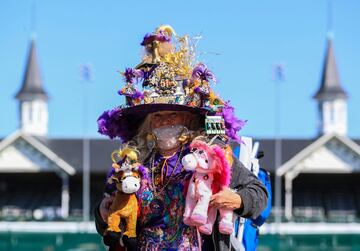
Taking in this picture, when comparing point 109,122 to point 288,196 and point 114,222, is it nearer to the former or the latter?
point 114,222

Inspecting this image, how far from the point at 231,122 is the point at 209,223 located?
0.61 meters

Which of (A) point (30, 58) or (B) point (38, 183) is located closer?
(B) point (38, 183)

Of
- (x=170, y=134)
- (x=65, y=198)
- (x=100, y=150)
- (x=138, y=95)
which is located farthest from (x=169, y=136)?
(x=100, y=150)

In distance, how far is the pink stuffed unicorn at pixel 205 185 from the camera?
482 cm

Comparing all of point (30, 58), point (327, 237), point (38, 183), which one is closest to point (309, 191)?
point (38, 183)

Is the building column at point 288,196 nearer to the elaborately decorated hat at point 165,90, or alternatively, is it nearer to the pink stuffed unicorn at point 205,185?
the elaborately decorated hat at point 165,90

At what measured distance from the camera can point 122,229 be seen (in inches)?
198

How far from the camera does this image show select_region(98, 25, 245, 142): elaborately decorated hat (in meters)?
5.11

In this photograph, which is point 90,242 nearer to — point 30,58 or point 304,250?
point 304,250

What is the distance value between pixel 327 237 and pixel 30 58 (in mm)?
42076

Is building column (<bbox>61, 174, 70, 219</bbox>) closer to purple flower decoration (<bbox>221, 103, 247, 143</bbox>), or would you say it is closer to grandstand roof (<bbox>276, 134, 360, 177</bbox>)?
grandstand roof (<bbox>276, 134, 360, 177</bbox>)

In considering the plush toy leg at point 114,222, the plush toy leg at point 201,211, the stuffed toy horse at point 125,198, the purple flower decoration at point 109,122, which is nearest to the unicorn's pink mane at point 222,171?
the plush toy leg at point 201,211

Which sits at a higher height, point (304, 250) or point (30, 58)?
point (30, 58)

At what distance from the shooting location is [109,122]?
534 cm
